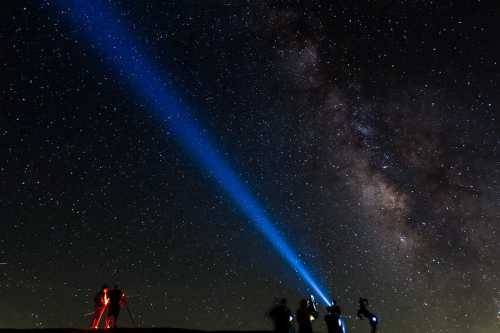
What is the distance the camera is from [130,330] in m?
9.77

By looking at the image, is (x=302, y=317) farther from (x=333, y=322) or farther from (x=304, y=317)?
(x=333, y=322)

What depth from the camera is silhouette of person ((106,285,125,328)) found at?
12.4 meters

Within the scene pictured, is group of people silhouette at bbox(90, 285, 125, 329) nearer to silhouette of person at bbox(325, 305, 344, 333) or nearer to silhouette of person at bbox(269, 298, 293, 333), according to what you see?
silhouette of person at bbox(269, 298, 293, 333)

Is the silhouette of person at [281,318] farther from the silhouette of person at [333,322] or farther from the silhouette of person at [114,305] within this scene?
the silhouette of person at [114,305]

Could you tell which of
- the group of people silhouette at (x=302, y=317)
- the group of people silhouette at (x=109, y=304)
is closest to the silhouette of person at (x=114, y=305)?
the group of people silhouette at (x=109, y=304)

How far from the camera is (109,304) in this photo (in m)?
12.5

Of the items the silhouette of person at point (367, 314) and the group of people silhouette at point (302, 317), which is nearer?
the group of people silhouette at point (302, 317)

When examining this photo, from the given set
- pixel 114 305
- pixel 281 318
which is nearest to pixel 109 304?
pixel 114 305

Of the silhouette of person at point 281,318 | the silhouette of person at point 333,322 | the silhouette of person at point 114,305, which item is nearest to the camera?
the silhouette of person at point 281,318

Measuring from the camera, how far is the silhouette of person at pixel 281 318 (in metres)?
9.09

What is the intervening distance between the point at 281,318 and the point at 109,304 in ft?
19.7

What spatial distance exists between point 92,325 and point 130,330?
296 centimetres

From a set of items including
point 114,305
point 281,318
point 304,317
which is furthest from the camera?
point 114,305

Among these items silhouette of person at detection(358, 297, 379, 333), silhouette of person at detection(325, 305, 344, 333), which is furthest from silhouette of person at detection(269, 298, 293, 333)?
silhouette of person at detection(358, 297, 379, 333)
